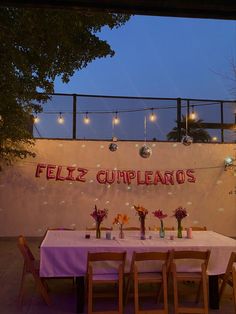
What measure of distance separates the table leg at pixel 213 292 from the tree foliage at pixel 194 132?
24.5ft

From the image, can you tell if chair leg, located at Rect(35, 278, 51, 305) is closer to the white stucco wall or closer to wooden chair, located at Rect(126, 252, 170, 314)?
wooden chair, located at Rect(126, 252, 170, 314)

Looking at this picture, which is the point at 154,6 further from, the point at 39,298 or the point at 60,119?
the point at 60,119

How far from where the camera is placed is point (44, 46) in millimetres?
5367

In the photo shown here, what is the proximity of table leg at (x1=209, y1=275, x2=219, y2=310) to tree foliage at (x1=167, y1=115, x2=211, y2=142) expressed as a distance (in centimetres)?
748

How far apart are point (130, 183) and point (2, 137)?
14.9 feet

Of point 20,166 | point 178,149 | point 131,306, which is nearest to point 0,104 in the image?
point 131,306

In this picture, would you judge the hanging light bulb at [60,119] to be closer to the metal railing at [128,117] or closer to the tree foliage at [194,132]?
the metal railing at [128,117]

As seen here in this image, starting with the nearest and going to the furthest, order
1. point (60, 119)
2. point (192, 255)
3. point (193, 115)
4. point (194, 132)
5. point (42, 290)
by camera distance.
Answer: point (192, 255), point (42, 290), point (60, 119), point (193, 115), point (194, 132)

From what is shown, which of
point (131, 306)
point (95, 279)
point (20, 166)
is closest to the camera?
point (95, 279)

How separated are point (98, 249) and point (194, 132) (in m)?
8.15

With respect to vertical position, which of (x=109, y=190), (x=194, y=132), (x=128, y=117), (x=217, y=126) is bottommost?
(x=109, y=190)

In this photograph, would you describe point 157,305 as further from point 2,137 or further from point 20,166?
point 20,166

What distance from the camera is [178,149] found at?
12422 mm

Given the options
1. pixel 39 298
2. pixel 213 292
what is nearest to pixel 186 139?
pixel 213 292
